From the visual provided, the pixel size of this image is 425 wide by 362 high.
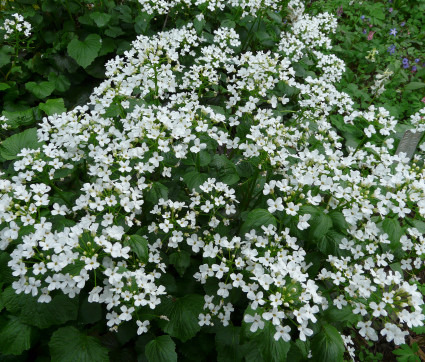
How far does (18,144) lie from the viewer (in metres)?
3.63

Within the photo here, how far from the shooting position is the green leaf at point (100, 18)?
16.8 ft

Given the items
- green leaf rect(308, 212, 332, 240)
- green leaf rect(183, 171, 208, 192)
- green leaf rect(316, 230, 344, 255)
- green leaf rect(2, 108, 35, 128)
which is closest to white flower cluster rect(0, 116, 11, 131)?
green leaf rect(2, 108, 35, 128)

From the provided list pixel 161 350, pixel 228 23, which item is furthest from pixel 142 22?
pixel 161 350

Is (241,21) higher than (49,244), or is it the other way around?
(241,21)

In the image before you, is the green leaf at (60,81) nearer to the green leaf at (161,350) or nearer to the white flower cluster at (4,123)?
the white flower cluster at (4,123)

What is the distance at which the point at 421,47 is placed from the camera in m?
7.66

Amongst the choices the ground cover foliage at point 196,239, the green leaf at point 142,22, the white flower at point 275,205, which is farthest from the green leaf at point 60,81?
the white flower at point 275,205

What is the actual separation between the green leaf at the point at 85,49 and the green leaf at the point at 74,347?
13.1 feet

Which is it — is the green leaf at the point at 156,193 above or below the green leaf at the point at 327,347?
above

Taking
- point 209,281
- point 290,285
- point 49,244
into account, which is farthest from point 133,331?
point 290,285

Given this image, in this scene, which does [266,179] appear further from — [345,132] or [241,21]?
[241,21]

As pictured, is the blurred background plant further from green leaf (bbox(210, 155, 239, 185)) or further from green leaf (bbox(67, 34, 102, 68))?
green leaf (bbox(210, 155, 239, 185))

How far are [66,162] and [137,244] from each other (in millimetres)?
1405

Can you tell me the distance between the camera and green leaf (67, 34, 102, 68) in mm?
5168
